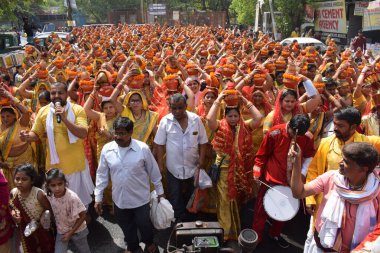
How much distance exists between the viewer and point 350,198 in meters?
2.31

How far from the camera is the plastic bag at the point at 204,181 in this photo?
4.05 m

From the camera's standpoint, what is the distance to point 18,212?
3.26 meters

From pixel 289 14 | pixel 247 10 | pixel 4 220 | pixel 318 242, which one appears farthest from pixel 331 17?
pixel 4 220

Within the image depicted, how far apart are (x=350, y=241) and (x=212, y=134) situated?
2377 millimetres

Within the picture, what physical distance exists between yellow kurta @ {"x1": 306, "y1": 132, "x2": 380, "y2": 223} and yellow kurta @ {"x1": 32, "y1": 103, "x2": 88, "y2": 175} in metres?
2.49

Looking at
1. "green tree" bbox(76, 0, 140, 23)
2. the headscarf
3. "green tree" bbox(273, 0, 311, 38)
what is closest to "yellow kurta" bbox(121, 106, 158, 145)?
the headscarf

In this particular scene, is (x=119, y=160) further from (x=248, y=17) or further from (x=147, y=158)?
(x=248, y=17)

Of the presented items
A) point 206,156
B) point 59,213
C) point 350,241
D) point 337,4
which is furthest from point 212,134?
point 337,4

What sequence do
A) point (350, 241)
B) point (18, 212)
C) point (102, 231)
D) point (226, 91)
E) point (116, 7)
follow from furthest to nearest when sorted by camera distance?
point (116, 7)
point (102, 231)
point (226, 91)
point (18, 212)
point (350, 241)

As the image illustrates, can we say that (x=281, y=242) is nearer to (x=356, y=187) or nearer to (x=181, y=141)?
(x=181, y=141)

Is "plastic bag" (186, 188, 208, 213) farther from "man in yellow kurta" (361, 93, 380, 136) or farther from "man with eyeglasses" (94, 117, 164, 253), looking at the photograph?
"man in yellow kurta" (361, 93, 380, 136)

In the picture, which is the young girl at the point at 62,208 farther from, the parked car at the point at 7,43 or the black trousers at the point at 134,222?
the parked car at the point at 7,43

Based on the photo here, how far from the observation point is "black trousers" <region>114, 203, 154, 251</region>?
3.69 metres

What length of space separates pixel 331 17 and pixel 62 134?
20330 mm
